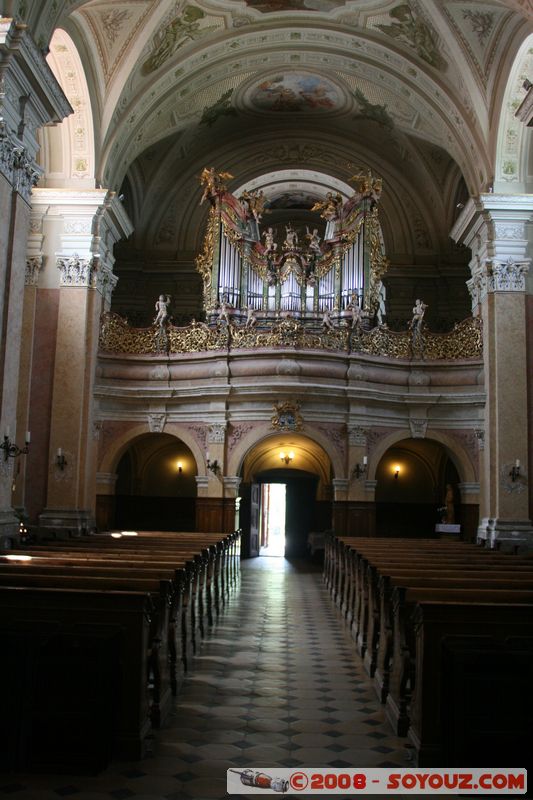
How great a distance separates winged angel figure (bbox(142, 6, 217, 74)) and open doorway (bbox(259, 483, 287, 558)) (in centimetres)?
1565

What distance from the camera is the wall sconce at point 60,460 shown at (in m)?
16.5

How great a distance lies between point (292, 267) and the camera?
63.8 ft

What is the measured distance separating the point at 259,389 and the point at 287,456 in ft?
15.7

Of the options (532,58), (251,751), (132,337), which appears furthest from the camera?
(132,337)

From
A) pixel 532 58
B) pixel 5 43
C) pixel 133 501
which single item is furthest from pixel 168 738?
pixel 133 501

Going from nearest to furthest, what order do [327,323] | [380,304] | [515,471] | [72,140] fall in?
[515,471] < [72,140] < [327,323] < [380,304]

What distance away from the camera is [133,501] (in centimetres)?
2195

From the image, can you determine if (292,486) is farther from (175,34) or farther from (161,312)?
(175,34)

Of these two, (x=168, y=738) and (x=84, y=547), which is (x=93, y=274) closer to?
(x=84, y=547)

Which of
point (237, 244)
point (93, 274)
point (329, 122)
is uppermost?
point (329, 122)

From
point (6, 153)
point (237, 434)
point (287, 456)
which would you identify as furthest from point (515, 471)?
point (6, 153)

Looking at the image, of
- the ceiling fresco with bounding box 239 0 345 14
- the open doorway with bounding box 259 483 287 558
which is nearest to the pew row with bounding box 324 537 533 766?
the ceiling fresco with bounding box 239 0 345 14

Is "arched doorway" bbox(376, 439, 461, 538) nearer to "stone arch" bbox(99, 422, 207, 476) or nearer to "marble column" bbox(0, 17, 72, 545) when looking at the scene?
"stone arch" bbox(99, 422, 207, 476)

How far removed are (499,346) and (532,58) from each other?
18.2 ft
